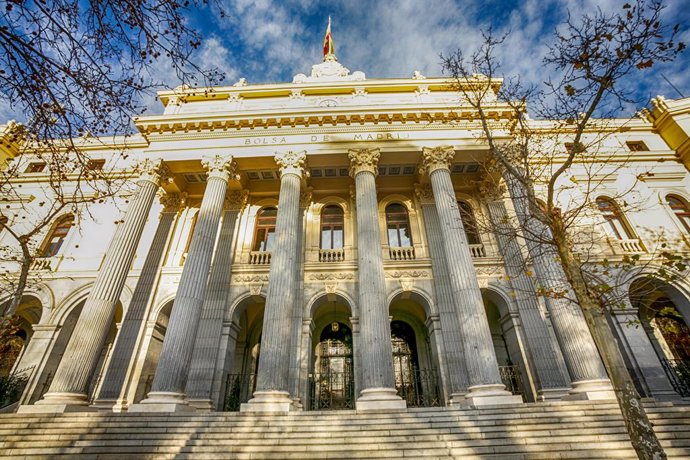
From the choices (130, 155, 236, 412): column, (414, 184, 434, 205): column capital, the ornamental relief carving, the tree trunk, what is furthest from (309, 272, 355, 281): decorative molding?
the tree trunk

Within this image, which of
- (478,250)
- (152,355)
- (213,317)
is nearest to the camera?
(213,317)

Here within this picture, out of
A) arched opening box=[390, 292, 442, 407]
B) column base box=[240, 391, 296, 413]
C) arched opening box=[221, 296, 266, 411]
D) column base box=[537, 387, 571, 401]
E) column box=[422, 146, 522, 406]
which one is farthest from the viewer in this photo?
arched opening box=[390, 292, 442, 407]

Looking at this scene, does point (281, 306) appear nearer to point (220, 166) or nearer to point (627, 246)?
point (220, 166)

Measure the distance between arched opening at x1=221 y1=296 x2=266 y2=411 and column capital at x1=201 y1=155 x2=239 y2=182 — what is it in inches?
198

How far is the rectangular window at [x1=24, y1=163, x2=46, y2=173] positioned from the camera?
17719mm

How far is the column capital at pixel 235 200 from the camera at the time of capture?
610 inches

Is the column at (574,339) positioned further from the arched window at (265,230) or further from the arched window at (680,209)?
the arched window at (265,230)

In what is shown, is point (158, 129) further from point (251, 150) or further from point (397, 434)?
point (397, 434)

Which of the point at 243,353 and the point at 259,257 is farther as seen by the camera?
the point at 259,257

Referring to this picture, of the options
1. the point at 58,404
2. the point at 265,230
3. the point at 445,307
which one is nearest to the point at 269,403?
the point at 58,404

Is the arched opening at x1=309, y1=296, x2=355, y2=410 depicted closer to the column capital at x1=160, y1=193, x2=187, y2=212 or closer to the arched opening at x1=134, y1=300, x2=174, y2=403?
the arched opening at x1=134, y1=300, x2=174, y2=403

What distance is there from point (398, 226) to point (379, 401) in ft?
27.5

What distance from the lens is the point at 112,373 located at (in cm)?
1220

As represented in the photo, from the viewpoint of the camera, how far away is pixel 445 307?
12898 mm
